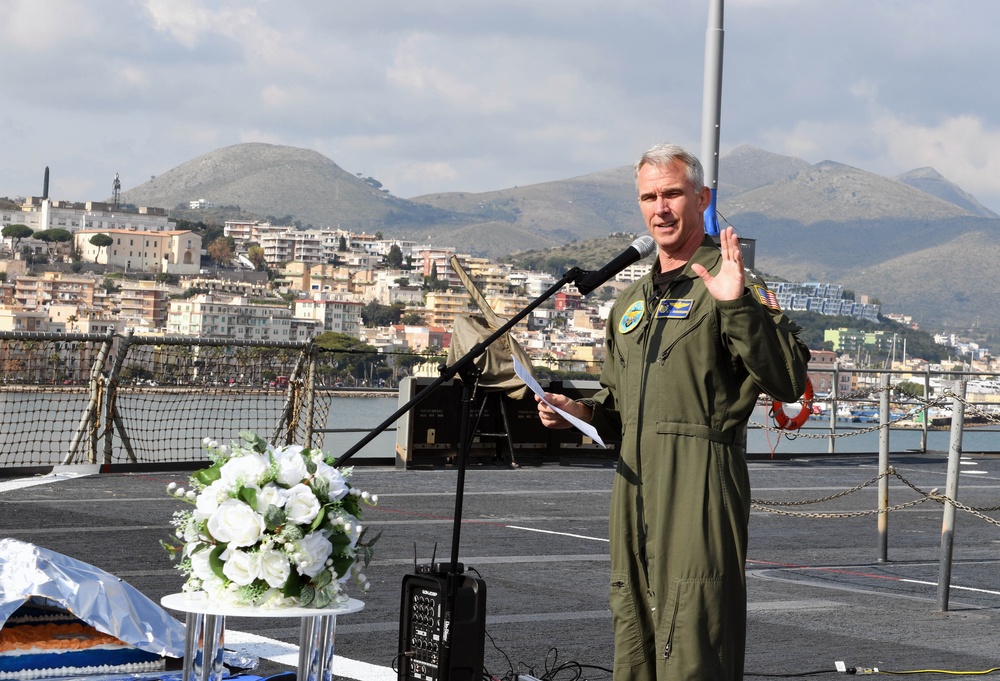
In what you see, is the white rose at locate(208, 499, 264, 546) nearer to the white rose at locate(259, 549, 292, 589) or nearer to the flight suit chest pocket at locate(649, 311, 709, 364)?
the white rose at locate(259, 549, 292, 589)

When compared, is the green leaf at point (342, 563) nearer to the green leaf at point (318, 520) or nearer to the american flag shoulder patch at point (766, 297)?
the green leaf at point (318, 520)

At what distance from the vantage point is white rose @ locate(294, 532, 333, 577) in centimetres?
361

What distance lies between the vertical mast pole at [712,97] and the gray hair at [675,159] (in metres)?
8.63

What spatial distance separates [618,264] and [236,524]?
1424 mm

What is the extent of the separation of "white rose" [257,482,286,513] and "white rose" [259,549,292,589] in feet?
0.40

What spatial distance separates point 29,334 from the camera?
1415cm

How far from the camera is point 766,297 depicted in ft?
12.2

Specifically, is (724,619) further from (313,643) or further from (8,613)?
(8,613)

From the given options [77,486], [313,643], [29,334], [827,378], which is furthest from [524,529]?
[827,378]

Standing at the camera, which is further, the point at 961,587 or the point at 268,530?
the point at 961,587

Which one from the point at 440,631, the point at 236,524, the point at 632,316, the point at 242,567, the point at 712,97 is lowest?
the point at 440,631

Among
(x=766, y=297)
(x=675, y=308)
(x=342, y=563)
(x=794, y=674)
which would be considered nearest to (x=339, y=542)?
(x=342, y=563)

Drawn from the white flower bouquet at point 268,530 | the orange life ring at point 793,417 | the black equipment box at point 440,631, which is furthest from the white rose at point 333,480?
the orange life ring at point 793,417

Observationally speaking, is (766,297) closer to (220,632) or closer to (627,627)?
(627,627)
